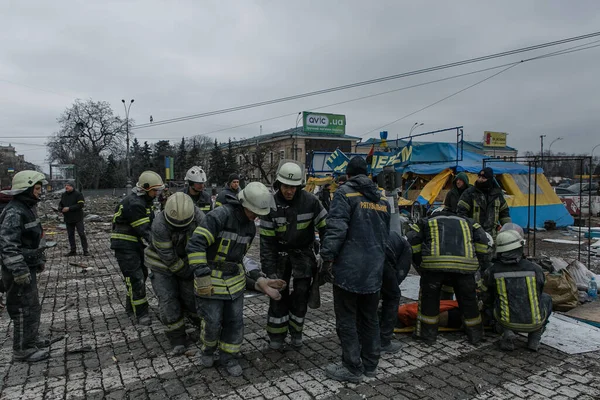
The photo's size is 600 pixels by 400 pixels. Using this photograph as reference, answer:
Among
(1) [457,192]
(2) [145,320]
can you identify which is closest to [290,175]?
(2) [145,320]

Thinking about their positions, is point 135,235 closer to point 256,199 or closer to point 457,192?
point 256,199

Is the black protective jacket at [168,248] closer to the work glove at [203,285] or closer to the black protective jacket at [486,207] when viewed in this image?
the work glove at [203,285]

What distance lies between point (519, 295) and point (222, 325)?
3.07 metres

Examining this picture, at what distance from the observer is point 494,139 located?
2063 inches

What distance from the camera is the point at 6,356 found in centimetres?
409

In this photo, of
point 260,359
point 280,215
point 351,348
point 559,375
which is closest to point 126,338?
point 260,359

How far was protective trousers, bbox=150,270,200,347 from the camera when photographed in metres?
4.16

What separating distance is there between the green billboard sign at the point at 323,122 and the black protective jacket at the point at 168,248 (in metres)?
33.4

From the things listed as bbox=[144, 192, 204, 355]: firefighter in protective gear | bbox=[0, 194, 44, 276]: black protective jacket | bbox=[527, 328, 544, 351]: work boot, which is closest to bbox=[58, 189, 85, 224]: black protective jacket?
bbox=[0, 194, 44, 276]: black protective jacket

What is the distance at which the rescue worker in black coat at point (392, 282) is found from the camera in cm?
408

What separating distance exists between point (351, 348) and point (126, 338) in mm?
2700

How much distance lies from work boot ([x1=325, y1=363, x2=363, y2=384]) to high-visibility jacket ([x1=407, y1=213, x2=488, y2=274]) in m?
1.48

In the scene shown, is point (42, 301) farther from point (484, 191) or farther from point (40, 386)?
point (484, 191)

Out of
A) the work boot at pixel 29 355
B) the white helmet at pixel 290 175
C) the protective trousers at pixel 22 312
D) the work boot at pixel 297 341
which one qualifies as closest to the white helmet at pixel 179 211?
the white helmet at pixel 290 175
